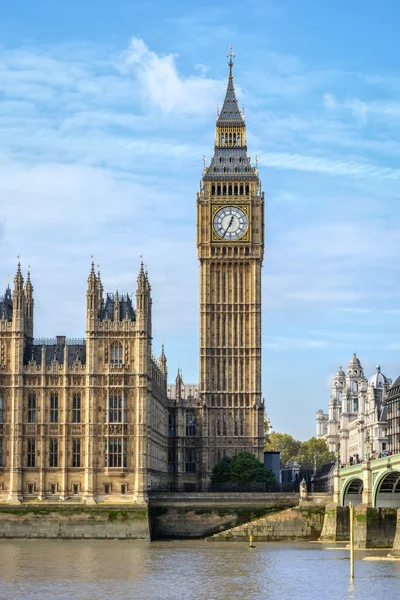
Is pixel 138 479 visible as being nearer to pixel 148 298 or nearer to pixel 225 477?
pixel 148 298

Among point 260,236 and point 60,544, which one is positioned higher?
point 260,236

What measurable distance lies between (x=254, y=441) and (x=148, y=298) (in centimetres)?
3778

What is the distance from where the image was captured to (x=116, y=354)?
426ft

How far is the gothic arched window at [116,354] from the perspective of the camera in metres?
130

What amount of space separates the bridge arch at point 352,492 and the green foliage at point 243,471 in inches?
733

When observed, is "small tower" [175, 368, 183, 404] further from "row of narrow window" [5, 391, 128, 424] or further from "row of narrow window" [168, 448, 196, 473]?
"row of narrow window" [5, 391, 128, 424]

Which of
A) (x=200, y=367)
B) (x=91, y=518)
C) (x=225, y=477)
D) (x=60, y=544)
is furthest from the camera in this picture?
(x=200, y=367)

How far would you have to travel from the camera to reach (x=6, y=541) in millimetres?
121062

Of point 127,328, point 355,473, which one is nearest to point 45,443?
point 127,328

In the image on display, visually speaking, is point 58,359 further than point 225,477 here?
No

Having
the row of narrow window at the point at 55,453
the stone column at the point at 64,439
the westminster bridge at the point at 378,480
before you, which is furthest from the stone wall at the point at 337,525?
the stone column at the point at 64,439

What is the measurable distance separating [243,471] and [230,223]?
32747 mm

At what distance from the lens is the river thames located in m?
77.8

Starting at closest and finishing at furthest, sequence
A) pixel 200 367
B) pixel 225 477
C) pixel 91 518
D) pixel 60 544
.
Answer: pixel 60 544
pixel 91 518
pixel 225 477
pixel 200 367
